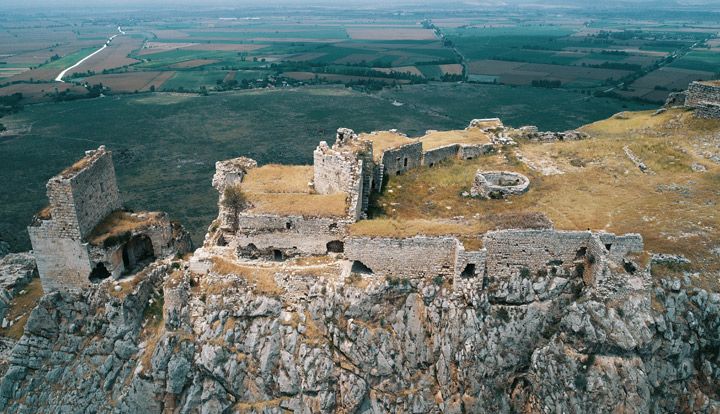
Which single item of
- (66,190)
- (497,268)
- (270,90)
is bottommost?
(270,90)

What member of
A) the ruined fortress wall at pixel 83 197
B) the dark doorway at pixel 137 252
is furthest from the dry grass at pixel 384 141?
the ruined fortress wall at pixel 83 197

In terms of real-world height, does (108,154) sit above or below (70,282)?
above

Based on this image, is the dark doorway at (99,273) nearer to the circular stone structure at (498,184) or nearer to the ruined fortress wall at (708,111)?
the circular stone structure at (498,184)

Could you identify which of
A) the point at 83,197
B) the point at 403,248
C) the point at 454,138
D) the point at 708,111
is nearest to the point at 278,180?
the point at 403,248

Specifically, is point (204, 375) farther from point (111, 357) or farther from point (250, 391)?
point (111, 357)

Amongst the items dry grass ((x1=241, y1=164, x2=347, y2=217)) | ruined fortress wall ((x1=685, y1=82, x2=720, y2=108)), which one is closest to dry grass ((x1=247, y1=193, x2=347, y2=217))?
dry grass ((x1=241, y1=164, x2=347, y2=217))

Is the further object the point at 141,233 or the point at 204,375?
the point at 141,233

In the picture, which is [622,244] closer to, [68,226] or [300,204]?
[300,204]

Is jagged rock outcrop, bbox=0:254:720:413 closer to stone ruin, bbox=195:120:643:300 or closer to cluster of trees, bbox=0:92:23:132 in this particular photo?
stone ruin, bbox=195:120:643:300

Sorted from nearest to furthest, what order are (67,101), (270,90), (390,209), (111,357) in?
(111,357)
(390,209)
(67,101)
(270,90)

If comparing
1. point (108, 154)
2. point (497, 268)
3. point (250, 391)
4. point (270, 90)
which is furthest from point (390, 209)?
point (270, 90)
